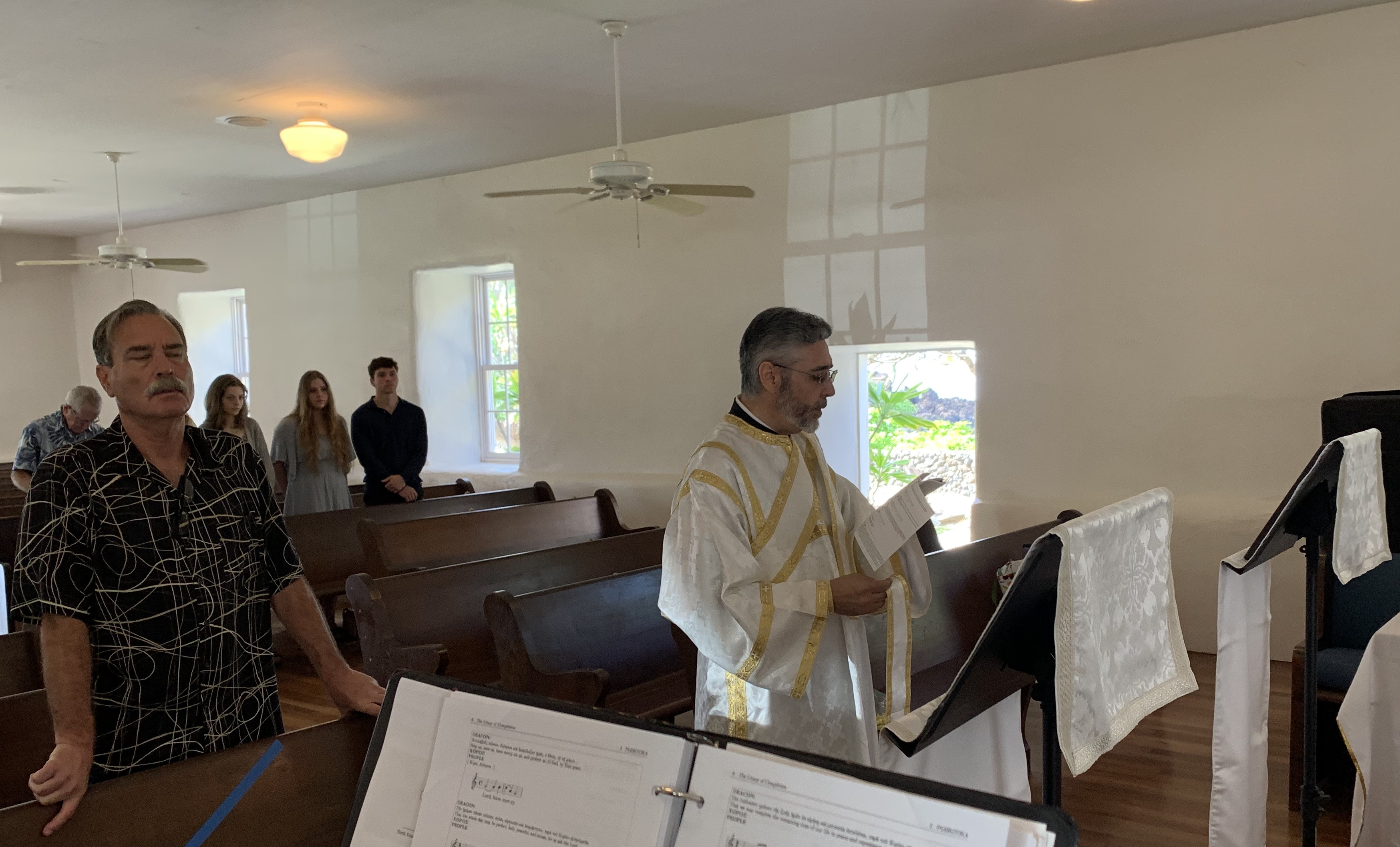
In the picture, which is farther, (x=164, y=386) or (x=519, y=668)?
(x=519, y=668)

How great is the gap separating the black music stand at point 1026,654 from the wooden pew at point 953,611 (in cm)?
107

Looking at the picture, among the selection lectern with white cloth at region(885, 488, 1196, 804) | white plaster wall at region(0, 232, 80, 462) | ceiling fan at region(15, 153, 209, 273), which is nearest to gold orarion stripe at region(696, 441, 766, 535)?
lectern with white cloth at region(885, 488, 1196, 804)

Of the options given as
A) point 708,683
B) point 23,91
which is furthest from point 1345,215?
point 23,91

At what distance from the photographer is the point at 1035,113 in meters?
6.11

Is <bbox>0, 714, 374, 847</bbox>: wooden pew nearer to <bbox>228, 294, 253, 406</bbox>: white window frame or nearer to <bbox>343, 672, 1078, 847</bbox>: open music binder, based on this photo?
<bbox>343, 672, 1078, 847</bbox>: open music binder

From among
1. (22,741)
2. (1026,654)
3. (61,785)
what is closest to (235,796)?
(61,785)

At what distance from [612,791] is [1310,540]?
212 cm

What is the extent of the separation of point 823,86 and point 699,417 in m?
2.40

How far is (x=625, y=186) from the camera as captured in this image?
5.27m

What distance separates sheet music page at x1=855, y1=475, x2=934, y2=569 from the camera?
2318 mm

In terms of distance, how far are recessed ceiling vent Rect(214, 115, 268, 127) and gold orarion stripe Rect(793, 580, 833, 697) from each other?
5758mm

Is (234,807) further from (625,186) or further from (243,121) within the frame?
(243,121)

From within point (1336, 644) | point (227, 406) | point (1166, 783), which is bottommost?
point (1166, 783)

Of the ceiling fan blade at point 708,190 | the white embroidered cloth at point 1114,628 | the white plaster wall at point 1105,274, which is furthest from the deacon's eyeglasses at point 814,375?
the white plaster wall at point 1105,274
